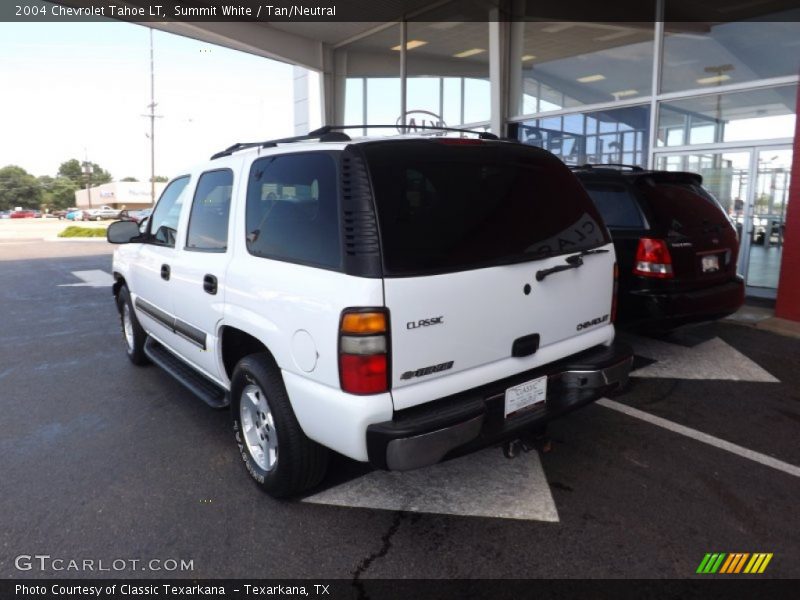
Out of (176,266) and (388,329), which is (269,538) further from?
(176,266)

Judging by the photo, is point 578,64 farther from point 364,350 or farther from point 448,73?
point 364,350

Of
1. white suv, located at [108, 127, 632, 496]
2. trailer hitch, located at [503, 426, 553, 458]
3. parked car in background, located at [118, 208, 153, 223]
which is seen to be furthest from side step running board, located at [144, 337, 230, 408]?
trailer hitch, located at [503, 426, 553, 458]

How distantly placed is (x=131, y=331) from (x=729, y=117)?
30.1 ft

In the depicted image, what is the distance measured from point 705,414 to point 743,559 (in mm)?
1754

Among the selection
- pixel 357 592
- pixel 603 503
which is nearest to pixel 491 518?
pixel 603 503

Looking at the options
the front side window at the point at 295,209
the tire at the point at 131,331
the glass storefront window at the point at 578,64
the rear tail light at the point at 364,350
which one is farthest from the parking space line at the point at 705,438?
the glass storefront window at the point at 578,64

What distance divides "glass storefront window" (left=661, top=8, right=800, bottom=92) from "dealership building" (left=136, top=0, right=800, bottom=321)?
0.02 meters

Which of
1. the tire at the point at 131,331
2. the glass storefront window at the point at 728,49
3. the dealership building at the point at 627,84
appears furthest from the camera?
the dealership building at the point at 627,84

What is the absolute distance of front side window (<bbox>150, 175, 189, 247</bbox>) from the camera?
162 inches

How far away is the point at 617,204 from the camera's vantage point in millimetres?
5105

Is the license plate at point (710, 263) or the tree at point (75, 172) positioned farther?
the tree at point (75, 172)

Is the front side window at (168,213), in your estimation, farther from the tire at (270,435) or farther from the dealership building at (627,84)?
the dealership building at (627,84)

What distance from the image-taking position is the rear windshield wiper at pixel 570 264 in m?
2.78

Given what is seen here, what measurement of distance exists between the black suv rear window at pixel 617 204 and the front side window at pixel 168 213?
11.6ft
